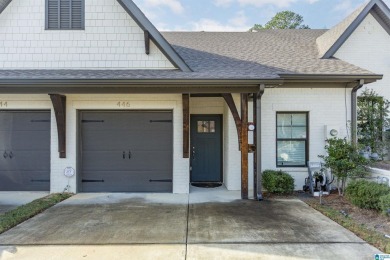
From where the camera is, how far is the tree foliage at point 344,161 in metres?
7.02

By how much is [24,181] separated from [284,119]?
7503mm

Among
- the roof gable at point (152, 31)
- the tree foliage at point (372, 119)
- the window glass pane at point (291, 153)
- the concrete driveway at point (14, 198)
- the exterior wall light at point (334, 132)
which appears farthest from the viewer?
→ the tree foliage at point (372, 119)

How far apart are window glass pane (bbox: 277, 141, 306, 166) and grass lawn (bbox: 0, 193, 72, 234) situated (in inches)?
232

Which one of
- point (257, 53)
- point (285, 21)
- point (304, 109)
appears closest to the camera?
point (304, 109)

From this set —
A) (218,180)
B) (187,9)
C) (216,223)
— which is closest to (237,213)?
(216,223)

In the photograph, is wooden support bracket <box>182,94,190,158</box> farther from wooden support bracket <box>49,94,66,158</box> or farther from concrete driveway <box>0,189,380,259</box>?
wooden support bracket <box>49,94,66,158</box>

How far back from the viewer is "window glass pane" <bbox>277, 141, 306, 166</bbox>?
8.38 meters

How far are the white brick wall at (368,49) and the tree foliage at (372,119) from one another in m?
1.13

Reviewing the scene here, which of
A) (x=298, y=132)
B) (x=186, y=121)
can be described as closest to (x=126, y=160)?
(x=186, y=121)

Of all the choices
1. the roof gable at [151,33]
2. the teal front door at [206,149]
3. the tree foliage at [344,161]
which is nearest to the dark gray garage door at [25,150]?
the roof gable at [151,33]

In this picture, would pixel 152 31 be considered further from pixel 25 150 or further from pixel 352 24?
pixel 352 24

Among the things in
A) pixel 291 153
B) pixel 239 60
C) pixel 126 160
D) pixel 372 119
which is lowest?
pixel 126 160

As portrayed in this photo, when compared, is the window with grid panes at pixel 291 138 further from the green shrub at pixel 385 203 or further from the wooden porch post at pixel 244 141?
the green shrub at pixel 385 203

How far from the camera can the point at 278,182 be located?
7.49 metres
